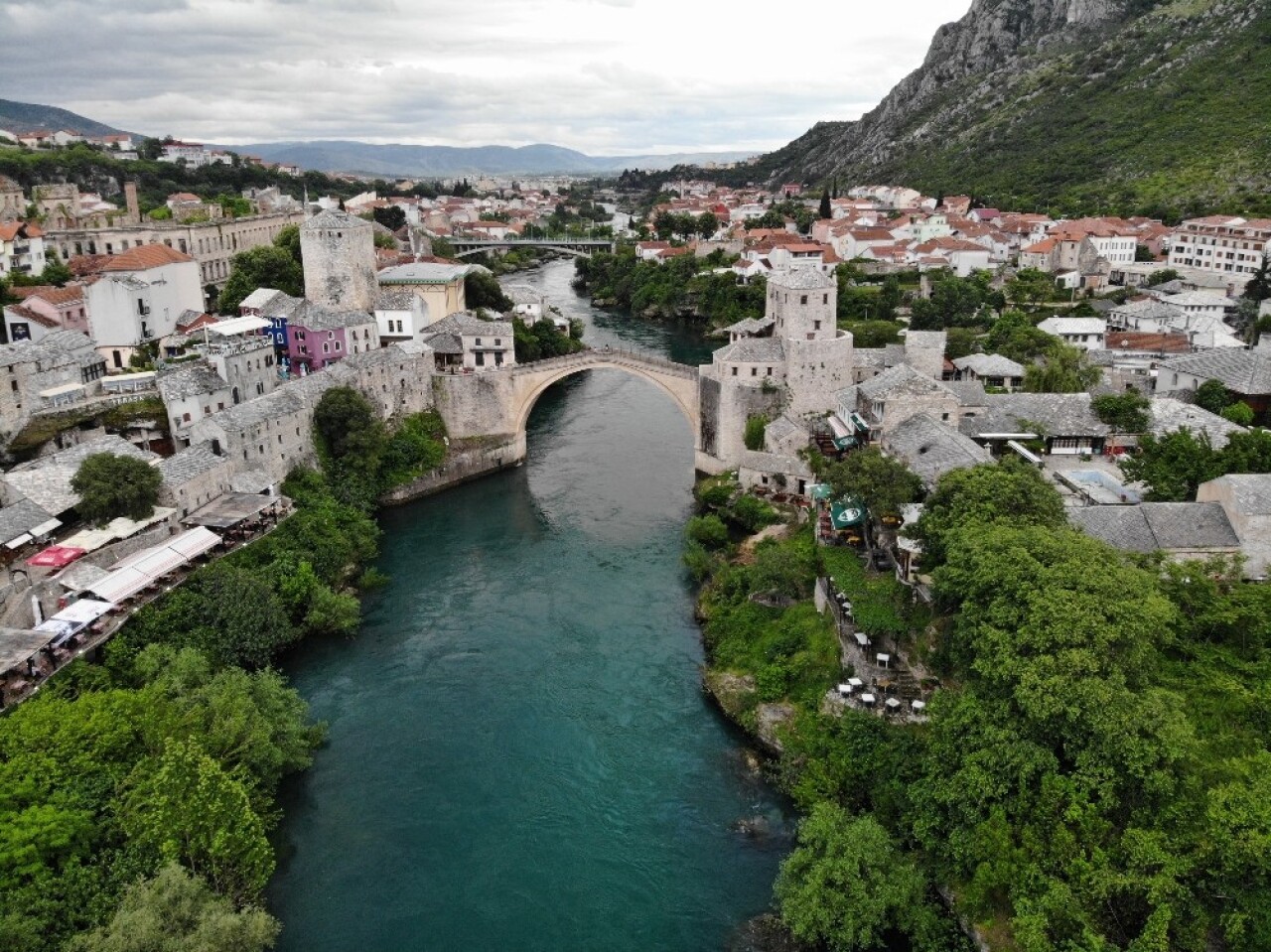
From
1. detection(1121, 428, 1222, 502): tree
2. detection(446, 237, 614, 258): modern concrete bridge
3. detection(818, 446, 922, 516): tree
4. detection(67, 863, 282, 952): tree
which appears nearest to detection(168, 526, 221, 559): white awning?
detection(67, 863, 282, 952): tree

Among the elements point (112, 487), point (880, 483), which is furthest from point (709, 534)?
point (112, 487)

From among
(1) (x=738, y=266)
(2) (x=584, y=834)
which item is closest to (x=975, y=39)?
(1) (x=738, y=266)

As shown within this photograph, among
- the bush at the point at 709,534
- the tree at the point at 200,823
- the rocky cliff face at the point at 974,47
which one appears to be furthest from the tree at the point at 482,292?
the rocky cliff face at the point at 974,47

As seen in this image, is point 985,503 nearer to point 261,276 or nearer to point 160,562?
point 160,562

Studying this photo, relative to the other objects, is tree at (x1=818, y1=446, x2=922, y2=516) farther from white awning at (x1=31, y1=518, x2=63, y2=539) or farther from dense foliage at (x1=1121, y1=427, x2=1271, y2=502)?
white awning at (x1=31, y1=518, x2=63, y2=539)

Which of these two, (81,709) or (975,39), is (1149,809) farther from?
(975,39)
